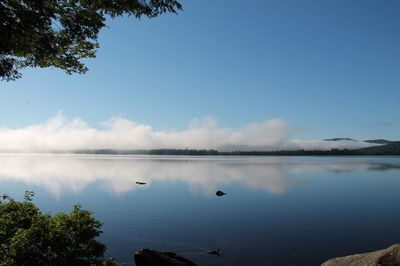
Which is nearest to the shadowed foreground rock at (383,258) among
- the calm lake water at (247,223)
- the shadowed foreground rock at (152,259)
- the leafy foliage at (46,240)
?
the calm lake water at (247,223)

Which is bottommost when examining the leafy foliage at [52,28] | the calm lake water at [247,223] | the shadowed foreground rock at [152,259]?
the calm lake water at [247,223]

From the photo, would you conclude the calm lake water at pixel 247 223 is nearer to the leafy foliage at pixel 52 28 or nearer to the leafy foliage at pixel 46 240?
the leafy foliage at pixel 46 240

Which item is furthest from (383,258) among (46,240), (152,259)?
(46,240)

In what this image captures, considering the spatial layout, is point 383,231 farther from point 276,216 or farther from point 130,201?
point 130,201

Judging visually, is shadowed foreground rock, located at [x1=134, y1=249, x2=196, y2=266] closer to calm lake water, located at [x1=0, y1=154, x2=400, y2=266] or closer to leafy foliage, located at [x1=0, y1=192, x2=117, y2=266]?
leafy foliage, located at [x1=0, y1=192, x2=117, y2=266]

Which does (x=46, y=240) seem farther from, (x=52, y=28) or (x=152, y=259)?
(x=52, y=28)

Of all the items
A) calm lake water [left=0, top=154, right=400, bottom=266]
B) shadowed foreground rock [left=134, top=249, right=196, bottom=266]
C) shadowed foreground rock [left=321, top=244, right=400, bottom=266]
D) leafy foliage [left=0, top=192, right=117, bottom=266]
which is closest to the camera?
leafy foliage [left=0, top=192, right=117, bottom=266]

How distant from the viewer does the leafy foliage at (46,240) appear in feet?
44.1

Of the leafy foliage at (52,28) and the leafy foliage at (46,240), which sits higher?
the leafy foliage at (52,28)

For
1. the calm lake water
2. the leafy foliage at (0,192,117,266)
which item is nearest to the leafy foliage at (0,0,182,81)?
the leafy foliage at (0,192,117,266)

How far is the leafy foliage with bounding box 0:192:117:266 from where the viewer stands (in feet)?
44.1

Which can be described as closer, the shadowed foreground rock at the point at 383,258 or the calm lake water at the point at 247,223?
the shadowed foreground rock at the point at 383,258

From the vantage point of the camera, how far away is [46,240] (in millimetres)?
14555

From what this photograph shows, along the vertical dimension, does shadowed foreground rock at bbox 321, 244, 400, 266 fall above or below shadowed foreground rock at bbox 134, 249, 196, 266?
above
